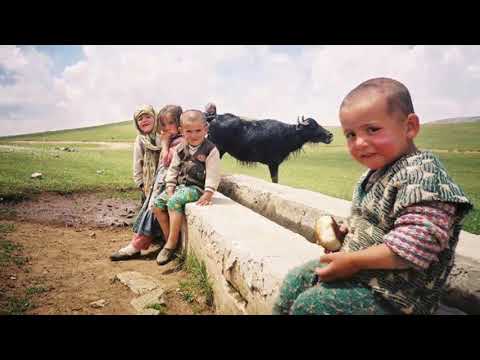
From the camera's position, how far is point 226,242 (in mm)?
2357

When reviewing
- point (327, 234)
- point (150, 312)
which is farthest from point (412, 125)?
point (150, 312)

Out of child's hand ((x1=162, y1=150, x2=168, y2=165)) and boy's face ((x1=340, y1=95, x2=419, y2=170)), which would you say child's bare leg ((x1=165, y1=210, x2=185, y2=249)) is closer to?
child's hand ((x1=162, y1=150, x2=168, y2=165))

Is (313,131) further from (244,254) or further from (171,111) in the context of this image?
(244,254)

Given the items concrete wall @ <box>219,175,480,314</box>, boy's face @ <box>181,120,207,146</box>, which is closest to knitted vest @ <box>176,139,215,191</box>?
boy's face @ <box>181,120,207,146</box>

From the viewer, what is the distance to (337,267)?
1.31 meters

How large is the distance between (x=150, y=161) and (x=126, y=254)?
1484 millimetres

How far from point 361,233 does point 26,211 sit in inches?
224

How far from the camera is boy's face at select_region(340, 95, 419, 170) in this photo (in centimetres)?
129

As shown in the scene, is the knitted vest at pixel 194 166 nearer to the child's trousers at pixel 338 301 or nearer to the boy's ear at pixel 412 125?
the child's trousers at pixel 338 301

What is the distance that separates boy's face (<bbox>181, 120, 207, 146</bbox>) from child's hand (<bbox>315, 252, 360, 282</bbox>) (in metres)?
2.61

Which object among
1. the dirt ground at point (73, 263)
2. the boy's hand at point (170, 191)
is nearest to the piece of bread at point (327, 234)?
the dirt ground at point (73, 263)

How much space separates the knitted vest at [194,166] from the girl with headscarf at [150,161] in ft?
1.69
